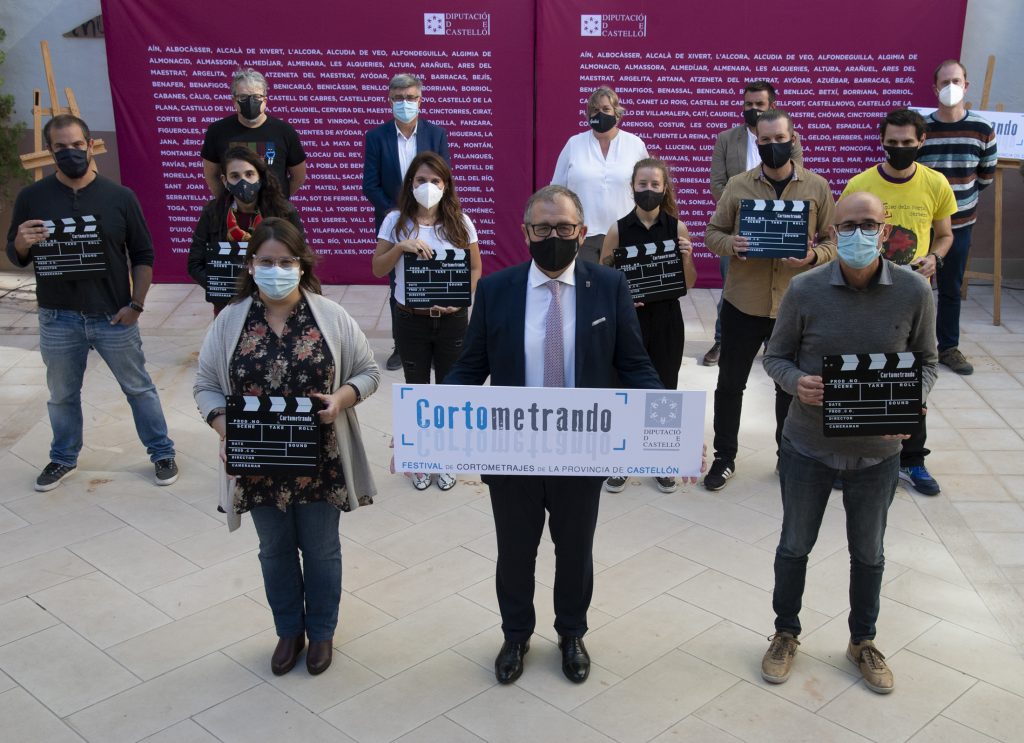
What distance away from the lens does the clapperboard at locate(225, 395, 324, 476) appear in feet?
13.4

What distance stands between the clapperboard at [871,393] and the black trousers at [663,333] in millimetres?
2086

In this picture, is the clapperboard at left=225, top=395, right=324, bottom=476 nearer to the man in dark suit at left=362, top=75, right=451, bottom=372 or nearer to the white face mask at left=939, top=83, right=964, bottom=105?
the man in dark suit at left=362, top=75, right=451, bottom=372

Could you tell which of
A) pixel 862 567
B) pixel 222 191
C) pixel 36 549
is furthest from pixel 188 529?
pixel 862 567

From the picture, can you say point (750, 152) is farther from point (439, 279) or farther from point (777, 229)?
point (439, 279)

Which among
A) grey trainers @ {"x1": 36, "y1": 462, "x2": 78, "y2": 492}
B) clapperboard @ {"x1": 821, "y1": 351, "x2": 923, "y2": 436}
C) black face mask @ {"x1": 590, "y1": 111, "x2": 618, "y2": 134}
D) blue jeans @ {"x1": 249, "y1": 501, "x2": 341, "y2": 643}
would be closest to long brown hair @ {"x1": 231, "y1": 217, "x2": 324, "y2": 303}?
blue jeans @ {"x1": 249, "y1": 501, "x2": 341, "y2": 643}

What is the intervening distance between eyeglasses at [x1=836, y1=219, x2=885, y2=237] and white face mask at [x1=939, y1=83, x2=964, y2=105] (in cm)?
463

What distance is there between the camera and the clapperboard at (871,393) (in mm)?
4070

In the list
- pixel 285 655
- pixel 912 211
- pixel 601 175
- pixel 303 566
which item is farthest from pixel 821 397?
pixel 601 175

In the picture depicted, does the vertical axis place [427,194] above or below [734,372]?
above

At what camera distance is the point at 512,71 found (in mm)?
10000

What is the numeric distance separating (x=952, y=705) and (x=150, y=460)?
15.9 feet

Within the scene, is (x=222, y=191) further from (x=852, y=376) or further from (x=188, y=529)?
(x=852, y=376)

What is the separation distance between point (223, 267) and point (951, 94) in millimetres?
5544

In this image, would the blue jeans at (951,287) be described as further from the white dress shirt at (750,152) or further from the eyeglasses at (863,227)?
the eyeglasses at (863,227)
